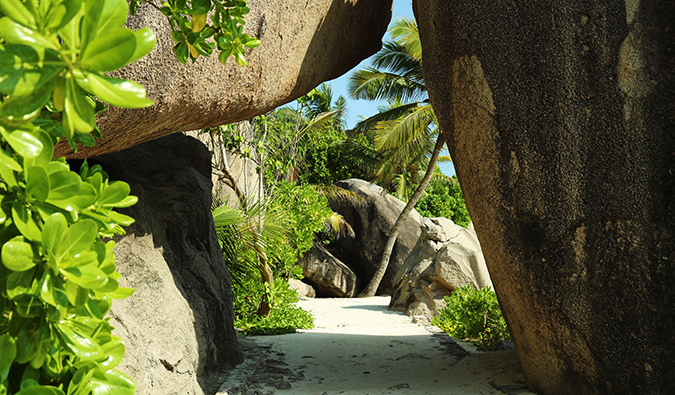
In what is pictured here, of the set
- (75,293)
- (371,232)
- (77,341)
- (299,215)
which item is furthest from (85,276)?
(371,232)

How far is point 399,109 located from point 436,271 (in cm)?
573

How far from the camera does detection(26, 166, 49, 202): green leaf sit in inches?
28.6

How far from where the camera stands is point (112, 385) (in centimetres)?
90

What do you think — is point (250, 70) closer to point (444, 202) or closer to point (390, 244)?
point (390, 244)

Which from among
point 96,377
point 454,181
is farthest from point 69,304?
point 454,181

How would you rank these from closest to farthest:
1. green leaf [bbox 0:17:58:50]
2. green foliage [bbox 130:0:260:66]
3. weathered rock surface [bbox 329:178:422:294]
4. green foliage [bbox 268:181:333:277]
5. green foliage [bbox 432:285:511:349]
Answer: green leaf [bbox 0:17:58:50] < green foliage [bbox 130:0:260:66] < green foliage [bbox 432:285:511:349] < green foliage [bbox 268:181:333:277] < weathered rock surface [bbox 329:178:422:294]

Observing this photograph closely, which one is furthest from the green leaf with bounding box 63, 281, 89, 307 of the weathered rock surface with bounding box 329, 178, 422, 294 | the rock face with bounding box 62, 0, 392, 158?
the weathered rock surface with bounding box 329, 178, 422, 294

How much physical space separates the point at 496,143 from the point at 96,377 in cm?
315

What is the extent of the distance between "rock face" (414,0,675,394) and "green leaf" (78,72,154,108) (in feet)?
10.3

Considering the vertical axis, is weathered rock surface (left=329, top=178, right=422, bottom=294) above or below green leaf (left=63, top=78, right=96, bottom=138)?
above

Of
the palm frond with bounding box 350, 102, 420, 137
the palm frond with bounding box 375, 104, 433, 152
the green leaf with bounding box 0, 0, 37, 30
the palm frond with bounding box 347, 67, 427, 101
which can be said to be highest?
Result: the palm frond with bounding box 347, 67, 427, 101

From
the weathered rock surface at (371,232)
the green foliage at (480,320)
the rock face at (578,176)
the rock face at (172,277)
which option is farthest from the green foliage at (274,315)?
the weathered rock surface at (371,232)

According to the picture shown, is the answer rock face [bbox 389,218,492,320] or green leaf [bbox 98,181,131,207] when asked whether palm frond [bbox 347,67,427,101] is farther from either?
green leaf [bbox 98,181,131,207]

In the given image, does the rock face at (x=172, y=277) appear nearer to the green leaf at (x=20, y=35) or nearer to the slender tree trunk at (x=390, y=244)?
the green leaf at (x=20, y=35)
